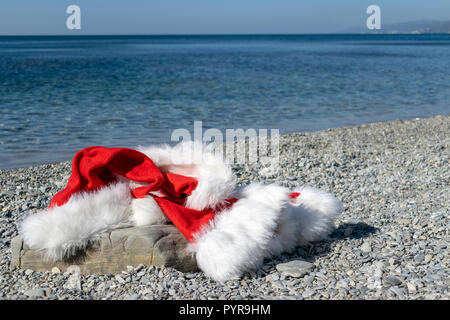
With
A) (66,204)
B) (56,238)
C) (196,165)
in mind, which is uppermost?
(196,165)

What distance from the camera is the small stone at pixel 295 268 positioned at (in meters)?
3.68

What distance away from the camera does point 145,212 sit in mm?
3867

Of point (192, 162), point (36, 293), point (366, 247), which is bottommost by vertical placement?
point (36, 293)

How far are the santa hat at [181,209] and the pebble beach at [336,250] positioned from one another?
0.20 metres

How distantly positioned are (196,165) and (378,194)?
10.4 feet

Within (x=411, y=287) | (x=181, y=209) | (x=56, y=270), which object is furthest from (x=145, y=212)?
(x=411, y=287)

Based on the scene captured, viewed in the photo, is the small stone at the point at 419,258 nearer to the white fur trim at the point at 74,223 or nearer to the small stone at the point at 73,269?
the white fur trim at the point at 74,223

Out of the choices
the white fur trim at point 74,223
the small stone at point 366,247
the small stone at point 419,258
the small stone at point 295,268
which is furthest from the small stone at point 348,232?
the white fur trim at point 74,223

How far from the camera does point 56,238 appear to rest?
368cm

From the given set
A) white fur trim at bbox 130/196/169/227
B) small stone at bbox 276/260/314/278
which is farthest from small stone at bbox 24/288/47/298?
small stone at bbox 276/260/314/278

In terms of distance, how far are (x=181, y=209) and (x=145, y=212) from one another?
314 millimetres

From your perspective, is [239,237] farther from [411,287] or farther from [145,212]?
[411,287]
